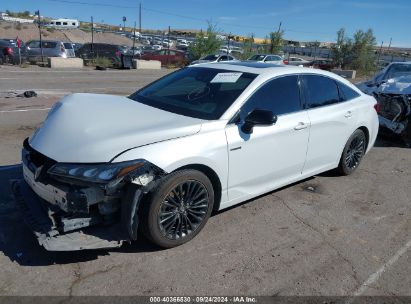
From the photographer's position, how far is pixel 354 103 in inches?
227

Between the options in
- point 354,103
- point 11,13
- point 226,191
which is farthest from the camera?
point 11,13

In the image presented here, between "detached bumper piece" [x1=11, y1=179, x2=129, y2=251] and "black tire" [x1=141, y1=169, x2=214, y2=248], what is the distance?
0.92ft

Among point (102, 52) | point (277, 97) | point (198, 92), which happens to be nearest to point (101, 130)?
point (198, 92)

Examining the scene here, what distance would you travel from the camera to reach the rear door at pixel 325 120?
Answer: 498 cm

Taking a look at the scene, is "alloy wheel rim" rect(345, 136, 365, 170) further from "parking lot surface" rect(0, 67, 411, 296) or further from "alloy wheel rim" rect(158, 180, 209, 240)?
"alloy wheel rim" rect(158, 180, 209, 240)

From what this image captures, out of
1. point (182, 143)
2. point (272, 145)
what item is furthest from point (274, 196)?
point (182, 143)

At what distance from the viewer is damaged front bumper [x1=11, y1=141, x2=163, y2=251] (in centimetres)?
Answer: 320

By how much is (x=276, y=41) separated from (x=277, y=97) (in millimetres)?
37253

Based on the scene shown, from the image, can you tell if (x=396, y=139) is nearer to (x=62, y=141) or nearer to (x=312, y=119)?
(x=312, y=119)

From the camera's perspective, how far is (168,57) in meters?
33.0

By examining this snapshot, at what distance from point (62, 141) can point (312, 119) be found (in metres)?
2.89

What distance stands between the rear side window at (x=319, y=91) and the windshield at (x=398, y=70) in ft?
19.9

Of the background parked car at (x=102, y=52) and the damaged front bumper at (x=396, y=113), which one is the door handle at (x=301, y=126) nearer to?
the damaged front bumper at (x=396, y=113)

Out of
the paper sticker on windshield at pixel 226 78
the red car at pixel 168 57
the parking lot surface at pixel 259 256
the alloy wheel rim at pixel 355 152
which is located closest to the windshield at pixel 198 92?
the paper sticker on windshield at pixel 226 78
